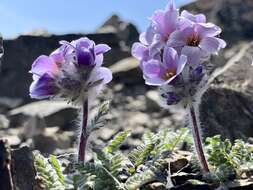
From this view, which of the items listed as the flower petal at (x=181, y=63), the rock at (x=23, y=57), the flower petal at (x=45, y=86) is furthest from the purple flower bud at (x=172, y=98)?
the rock at (x=23, y=57)

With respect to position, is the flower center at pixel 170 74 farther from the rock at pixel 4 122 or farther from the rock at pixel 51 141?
the rock at pixel 4 122

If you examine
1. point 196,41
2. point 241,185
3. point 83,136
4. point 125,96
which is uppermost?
point 196,41

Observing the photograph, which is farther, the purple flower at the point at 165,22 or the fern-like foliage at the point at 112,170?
the purple flower at the point at 165,22

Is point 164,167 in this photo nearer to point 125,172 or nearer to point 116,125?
point 125,172

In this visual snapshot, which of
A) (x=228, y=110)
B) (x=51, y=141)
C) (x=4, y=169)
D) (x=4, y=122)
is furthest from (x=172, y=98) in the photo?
(x=4, y=122)

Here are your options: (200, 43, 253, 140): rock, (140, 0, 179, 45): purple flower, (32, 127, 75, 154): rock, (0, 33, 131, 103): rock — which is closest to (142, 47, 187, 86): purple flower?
(140, 0, 179, 45): purple flower

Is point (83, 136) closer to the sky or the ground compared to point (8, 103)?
closer to the sky

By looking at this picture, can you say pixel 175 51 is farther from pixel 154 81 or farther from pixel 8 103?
pixel 8 103
